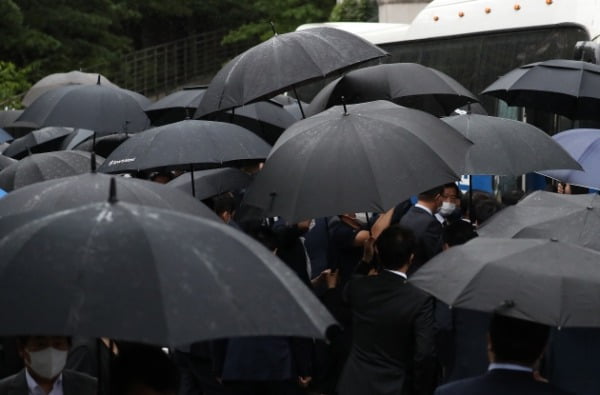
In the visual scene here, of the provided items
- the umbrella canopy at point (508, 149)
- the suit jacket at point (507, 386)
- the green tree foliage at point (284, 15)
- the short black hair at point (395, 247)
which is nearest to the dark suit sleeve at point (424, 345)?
the short black hair at point (395, 247)

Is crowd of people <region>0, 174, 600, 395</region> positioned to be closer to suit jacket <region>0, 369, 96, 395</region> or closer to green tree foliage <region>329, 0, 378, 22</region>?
suit jacket <region>0, 369, 96, 395</region>

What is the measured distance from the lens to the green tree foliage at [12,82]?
94.5ft

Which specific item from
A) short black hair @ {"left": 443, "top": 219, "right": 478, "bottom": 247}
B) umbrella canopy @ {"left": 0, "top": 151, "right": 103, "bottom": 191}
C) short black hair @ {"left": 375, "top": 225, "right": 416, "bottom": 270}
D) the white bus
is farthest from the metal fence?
short black hair @ {"left": 375, "top": 225, "right": 416, "bottom": 270}

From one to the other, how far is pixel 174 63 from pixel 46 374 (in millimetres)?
31700

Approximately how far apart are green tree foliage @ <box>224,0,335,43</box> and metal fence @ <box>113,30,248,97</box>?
2704 millimetres

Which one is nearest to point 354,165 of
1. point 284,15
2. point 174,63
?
point 284,15

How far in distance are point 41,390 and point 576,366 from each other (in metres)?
2.48

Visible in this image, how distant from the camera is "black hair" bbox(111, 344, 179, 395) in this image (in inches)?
186

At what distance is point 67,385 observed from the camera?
5.00 m

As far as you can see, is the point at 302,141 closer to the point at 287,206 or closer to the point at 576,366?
the point at 287,206

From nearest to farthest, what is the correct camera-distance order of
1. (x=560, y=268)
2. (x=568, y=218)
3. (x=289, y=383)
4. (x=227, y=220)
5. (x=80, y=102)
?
(x=560, y=268), (x=568, y=218), (x=289, y=383), (x=227, y=220), (x=80, y=102)

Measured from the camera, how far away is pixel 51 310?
3895 millimetres

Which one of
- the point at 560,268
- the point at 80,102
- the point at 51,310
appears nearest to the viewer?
the point at 51,310

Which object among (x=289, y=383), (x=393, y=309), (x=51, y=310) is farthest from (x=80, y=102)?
(x=51, y=310)
